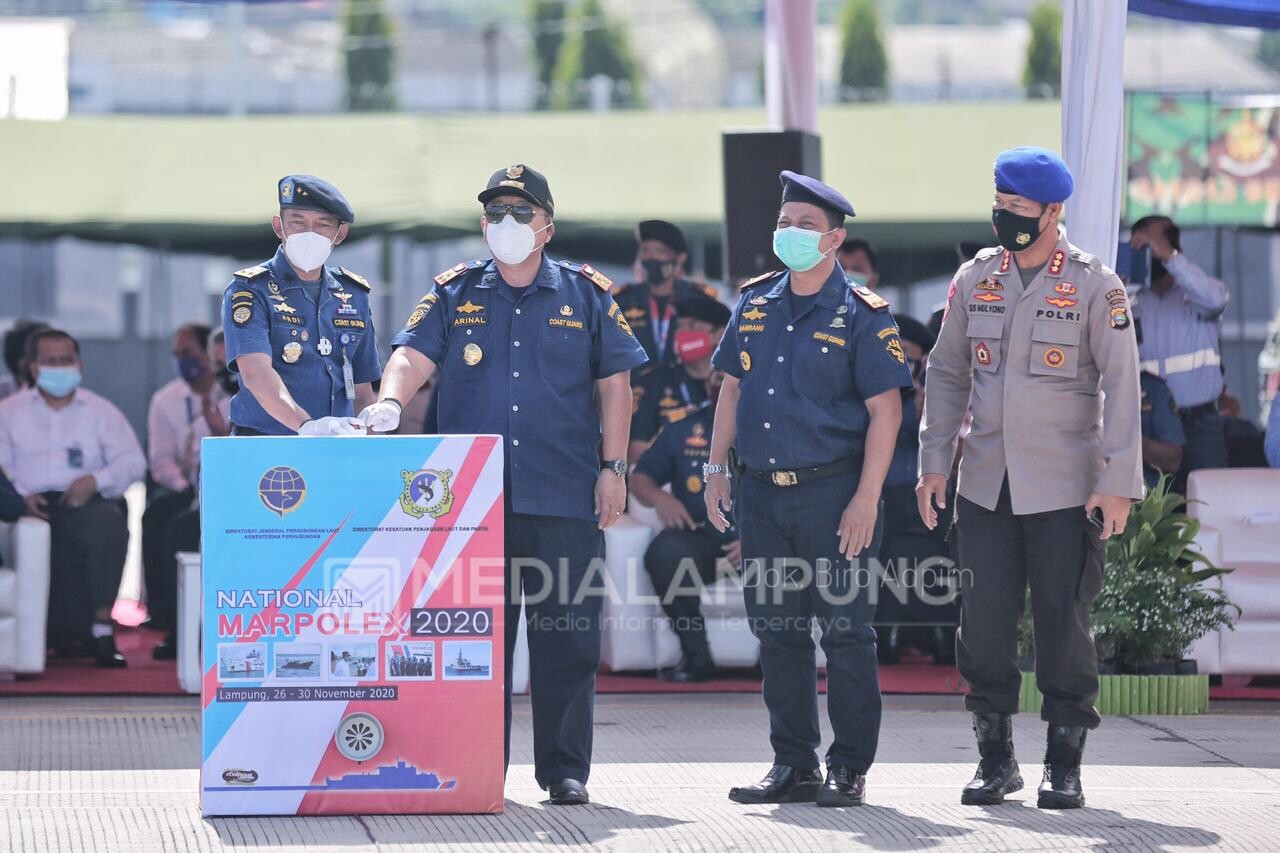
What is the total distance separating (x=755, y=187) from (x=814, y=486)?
4.20 m

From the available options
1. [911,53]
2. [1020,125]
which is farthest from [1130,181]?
[911,53]

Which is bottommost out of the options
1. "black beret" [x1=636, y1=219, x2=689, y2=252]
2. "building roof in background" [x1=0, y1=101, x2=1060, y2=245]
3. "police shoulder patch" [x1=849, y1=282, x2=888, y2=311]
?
"police shoulder patch" [x1=849, y1=282, x2=888, y2=311]

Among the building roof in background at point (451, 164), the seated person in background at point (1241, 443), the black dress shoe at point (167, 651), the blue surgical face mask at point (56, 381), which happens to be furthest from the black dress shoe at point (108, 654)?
the building roof in background at point (451, 164)

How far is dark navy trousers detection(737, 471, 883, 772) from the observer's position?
583 cm

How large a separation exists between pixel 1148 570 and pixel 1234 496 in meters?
1.04

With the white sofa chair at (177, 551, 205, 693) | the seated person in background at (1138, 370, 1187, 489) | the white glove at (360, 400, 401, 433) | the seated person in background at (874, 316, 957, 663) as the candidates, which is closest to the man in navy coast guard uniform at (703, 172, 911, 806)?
the white glove at (360, 400, 401, 433)

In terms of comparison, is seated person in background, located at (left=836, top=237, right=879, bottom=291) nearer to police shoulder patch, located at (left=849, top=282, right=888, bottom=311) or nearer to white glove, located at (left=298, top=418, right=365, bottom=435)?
police shoulder patch, located at (left=849, top=282, right=888, bottom=311)

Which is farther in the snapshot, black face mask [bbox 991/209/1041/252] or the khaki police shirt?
black face mask [bbox 991/209/1041/252]

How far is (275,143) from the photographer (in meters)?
16.4

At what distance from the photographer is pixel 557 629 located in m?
5.90

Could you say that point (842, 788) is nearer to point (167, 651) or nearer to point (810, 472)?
point (810, 472)

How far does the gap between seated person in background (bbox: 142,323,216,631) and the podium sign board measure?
16.8ft

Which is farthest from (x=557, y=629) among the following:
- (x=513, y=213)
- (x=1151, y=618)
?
(x=1151, y=618)

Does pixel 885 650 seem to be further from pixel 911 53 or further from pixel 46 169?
pixel 911 53
